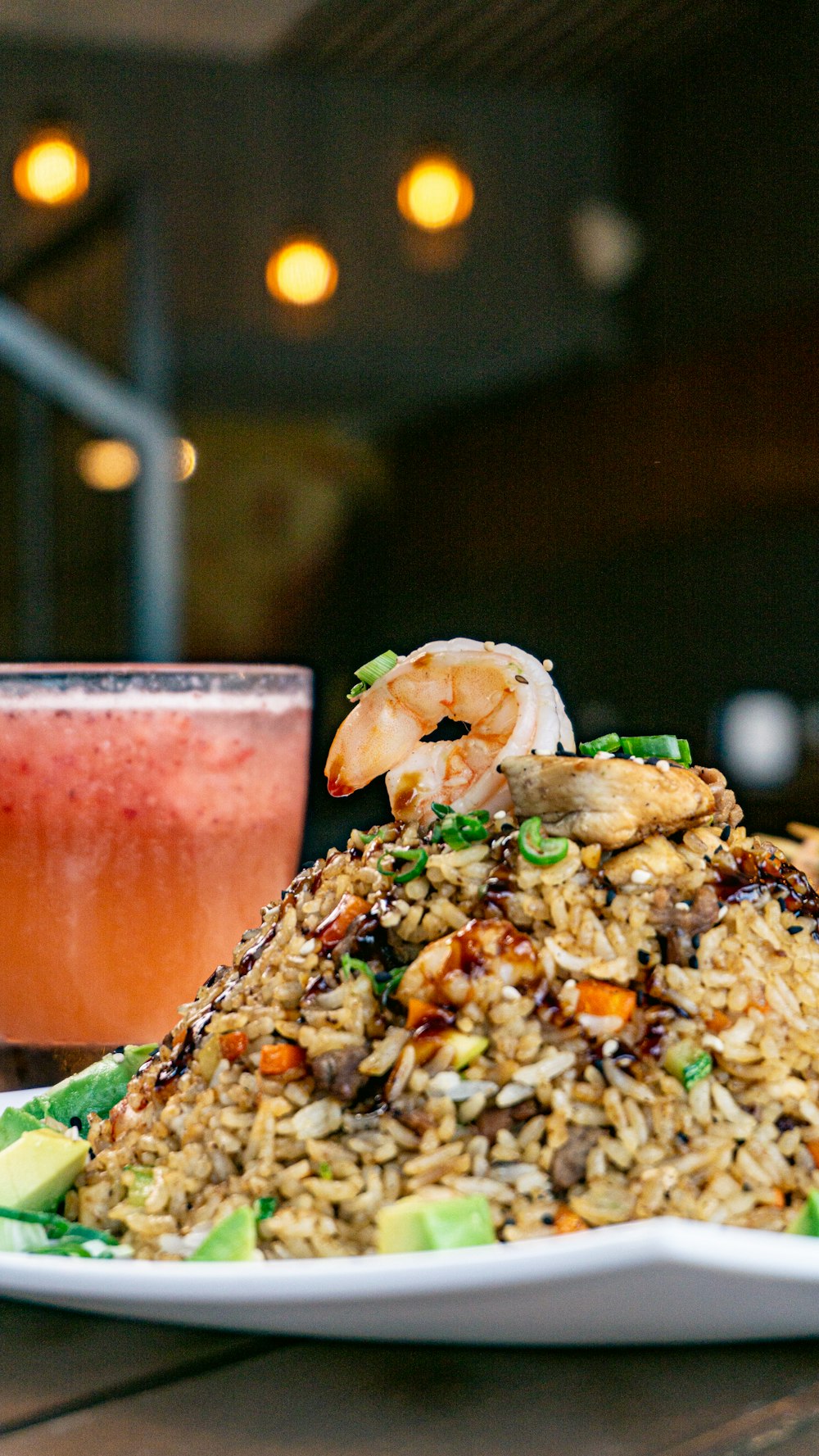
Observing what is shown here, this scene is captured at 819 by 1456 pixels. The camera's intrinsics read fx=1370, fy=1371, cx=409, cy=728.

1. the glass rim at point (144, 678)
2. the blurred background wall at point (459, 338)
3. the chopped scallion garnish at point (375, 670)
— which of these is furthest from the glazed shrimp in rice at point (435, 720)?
the blurred background wall at point (459, 338)

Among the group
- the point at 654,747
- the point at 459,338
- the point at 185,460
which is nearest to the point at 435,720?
the point at 654,747

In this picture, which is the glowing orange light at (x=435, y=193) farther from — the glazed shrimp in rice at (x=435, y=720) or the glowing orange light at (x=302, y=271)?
the glazed shrimp in rice at (x=435, y=720)

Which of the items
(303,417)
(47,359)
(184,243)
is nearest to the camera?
(47,359)

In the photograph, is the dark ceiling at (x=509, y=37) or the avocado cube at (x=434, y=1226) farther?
the dark ceiling at (x=509, y=37)

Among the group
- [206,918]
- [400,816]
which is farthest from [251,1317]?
[206,918]

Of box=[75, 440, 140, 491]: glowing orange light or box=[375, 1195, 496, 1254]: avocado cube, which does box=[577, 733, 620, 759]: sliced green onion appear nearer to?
box=[375, 1195, 496, 1254]: avocado cube

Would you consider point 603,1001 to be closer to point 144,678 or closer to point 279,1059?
point 279,1059

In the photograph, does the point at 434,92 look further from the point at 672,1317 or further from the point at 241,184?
the point at 672,1317
